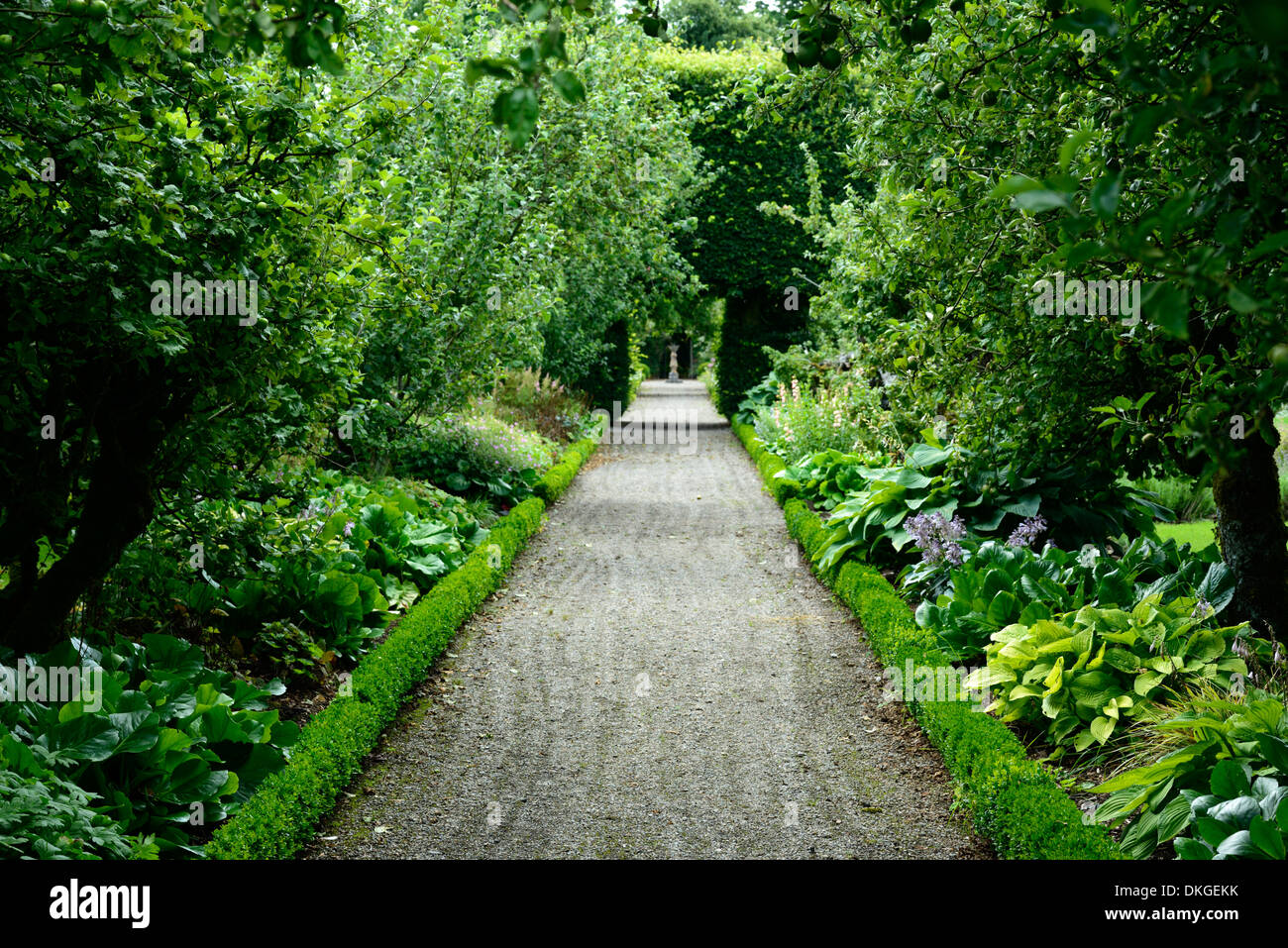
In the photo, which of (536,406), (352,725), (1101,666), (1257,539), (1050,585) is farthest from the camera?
(536,406)

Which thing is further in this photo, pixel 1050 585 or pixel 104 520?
pixel 1050 585

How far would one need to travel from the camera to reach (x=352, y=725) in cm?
492

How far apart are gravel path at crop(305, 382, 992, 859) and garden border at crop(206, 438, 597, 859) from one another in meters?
0.13

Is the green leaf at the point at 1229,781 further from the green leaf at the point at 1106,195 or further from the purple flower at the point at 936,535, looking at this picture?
the purple flower at the point at 936,535

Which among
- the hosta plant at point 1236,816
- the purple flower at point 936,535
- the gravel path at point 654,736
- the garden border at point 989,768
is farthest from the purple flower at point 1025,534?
the hosta plant at point 1236,816

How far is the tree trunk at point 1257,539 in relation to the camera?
5.29 metres

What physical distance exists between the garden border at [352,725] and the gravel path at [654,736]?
0.13m

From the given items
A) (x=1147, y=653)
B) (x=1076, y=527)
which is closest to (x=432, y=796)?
(x=1147, y=653)

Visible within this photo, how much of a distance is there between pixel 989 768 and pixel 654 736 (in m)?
1.92

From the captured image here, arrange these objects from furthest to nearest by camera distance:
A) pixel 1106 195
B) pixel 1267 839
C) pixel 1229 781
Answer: pixel 1229 781, pixel 1267 839, pixel 1106 195

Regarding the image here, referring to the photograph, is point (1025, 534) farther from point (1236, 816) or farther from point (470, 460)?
point (470, 460)

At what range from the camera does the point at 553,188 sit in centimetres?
1227

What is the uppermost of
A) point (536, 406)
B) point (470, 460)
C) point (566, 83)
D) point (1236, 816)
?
point (536, 406)

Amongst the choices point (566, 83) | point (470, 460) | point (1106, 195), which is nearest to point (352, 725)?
point (566, 83)
